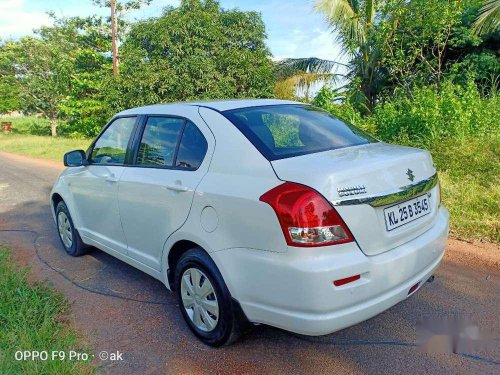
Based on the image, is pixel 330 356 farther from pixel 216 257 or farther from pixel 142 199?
pixel 142 199

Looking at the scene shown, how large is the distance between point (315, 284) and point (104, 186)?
232 cm

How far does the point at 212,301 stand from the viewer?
8.67 feet

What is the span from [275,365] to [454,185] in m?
4.67

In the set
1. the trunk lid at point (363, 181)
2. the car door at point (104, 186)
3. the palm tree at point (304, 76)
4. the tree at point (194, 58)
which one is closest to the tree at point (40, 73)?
the tree at point (194, 58)

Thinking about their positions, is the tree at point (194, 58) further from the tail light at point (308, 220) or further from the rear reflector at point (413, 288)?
the tail light at point (308, 220)

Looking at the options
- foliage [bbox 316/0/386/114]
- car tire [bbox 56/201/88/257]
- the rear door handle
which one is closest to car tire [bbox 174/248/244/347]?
the rear door handle

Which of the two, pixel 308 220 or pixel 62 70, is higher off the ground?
pixel 62 70

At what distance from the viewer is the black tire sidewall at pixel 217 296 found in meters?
Result: 2.50

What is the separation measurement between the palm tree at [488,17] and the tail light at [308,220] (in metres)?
11.0

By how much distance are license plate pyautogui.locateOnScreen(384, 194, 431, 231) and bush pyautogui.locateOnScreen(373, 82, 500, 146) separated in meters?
5.31

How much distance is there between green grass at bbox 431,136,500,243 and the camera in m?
4.65

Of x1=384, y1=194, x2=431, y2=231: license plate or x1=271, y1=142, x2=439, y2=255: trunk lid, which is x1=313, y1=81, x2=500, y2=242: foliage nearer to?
x1=384, y1=194, x2=431, y2=231: license plate

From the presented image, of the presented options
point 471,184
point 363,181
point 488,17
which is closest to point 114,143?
point 363,181

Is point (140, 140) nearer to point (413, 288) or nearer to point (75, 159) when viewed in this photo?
point (75, 159)
